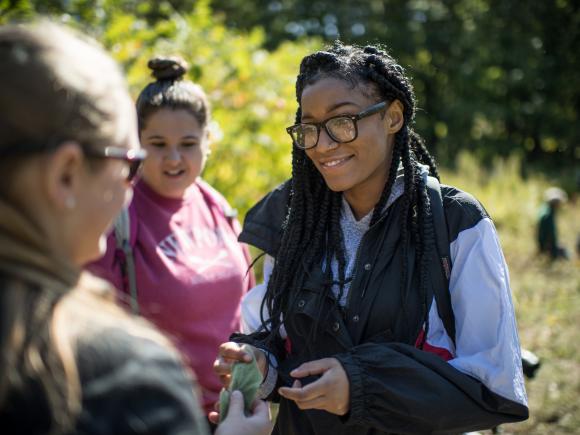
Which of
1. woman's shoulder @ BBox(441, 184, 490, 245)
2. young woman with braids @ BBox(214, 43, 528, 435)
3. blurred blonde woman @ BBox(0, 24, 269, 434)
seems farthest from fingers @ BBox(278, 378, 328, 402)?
blurred blonde woman @ BBox(0, 24, 269, 434)

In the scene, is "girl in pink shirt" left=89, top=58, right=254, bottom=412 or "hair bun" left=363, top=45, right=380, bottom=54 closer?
"hair bun" left=363, top=45, right=380, bottom=54

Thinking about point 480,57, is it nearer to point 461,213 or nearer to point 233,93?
point 233,93

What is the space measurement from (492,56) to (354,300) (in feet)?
80.6

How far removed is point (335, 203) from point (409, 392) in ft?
2.62

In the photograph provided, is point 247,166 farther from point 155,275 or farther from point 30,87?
point 30,87

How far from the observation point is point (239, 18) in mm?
24672

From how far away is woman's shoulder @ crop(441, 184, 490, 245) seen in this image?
2428 millimetres

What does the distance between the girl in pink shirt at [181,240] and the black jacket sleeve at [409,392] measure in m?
1.14

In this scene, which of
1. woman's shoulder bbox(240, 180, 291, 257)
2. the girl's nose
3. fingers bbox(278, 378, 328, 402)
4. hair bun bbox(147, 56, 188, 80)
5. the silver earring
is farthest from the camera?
hair bun bbox(147, 56, 188, 80)

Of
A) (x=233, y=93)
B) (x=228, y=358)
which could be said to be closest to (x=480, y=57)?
(x=233, y=93)

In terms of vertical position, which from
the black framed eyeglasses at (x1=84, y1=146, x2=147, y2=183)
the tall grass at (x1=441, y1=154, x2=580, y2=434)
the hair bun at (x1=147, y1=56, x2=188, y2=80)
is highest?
the hair bun at (x1=147, y1=56, x2=188, y2=80)

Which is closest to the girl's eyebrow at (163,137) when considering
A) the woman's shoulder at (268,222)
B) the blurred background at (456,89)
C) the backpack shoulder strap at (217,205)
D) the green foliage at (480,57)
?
the backpack shoulder strap at (217,205)

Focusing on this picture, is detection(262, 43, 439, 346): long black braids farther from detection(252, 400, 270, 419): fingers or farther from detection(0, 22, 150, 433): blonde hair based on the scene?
detection(0, 22, 150, 433): blonde hair

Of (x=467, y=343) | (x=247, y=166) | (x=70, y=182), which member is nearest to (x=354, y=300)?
(x=467, y=343)
